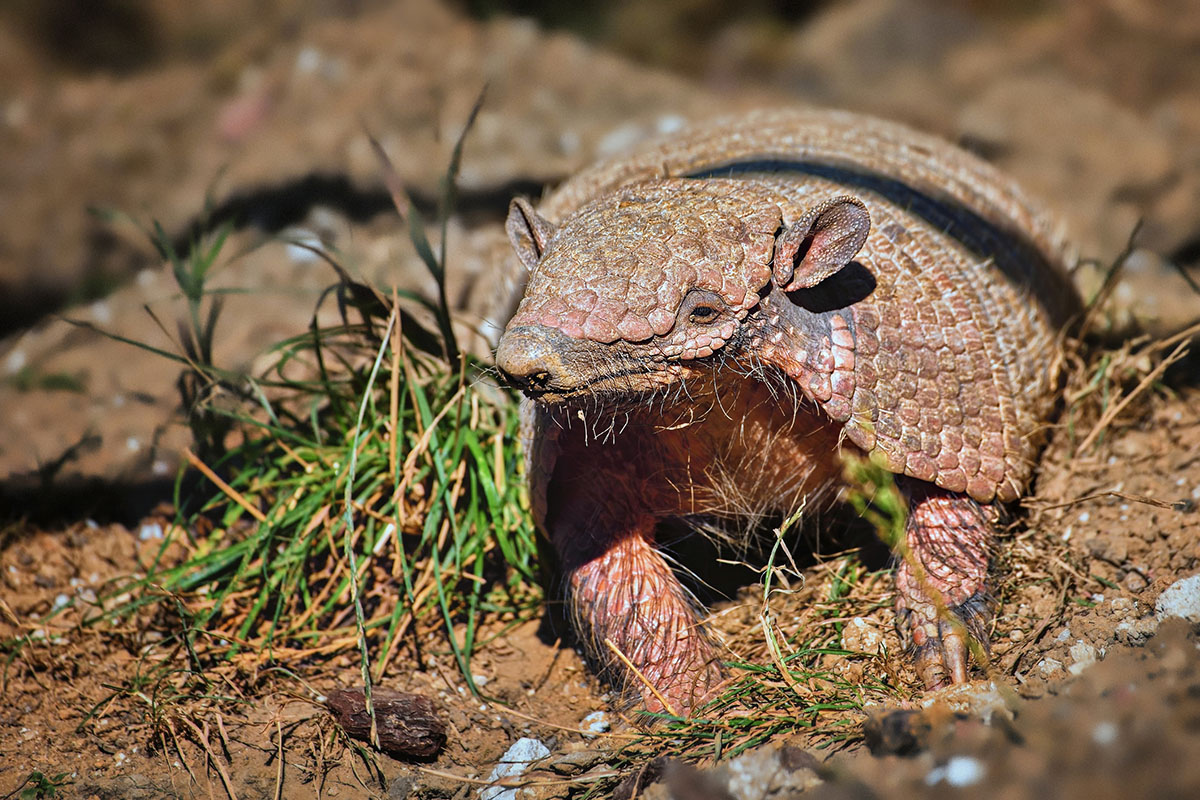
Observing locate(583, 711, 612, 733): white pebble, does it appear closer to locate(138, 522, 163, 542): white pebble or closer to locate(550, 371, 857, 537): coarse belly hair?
locate(550, 371, 857, 537): coarse belly hair

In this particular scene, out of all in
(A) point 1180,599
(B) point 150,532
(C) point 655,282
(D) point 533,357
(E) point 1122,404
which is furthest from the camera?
(B) point 150,532

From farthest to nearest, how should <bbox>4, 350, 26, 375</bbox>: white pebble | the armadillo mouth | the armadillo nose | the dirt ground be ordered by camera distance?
<bbox>4, 350, 26, 375</bbox>: white pebble → the dirt ground → the armadillo mouth → the armadillo nose

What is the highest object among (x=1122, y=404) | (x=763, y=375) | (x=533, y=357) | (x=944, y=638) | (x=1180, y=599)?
(x=533, y=357)

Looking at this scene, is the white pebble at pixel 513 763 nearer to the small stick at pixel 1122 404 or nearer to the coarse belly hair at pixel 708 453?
the coarse belly hair at pixel 708 453

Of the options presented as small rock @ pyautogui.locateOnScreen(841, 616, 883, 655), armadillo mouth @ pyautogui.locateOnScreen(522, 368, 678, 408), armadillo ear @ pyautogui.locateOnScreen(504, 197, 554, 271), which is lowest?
small rock @ pyautogui.locateOnScreen(841, 616, 883, 655)

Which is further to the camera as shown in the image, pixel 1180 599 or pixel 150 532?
pixel 150 532

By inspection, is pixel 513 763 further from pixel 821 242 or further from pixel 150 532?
pixel 150 532

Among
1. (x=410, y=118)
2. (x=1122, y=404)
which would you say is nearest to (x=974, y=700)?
(x=1122, y=404)

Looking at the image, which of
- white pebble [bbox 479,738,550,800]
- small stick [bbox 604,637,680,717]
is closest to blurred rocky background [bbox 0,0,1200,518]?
small stick [bbox 604,637,680,717]
